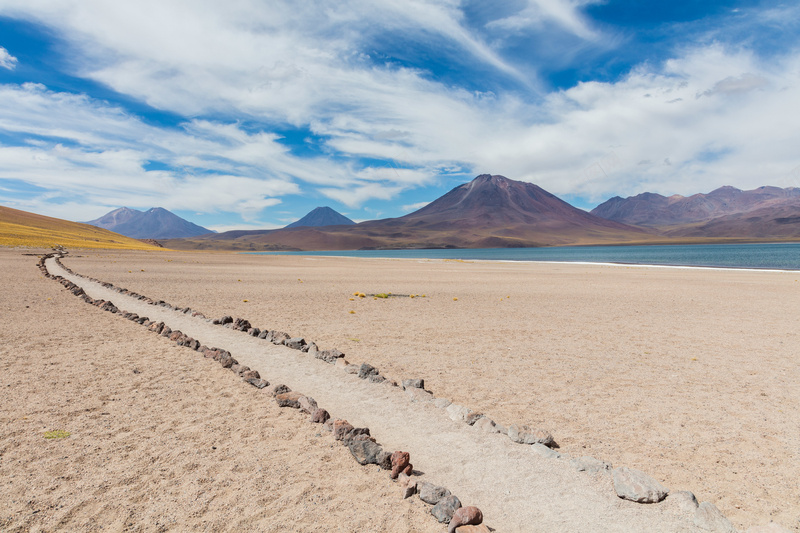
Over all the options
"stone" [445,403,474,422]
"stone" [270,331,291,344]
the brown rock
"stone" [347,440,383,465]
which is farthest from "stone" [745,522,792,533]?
"stone" [270,331,291,344]

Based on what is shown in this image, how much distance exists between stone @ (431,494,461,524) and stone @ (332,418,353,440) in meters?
1.69

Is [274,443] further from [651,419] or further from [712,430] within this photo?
[712,430]

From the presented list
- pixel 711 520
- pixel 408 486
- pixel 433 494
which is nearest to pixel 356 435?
pixel 408 486

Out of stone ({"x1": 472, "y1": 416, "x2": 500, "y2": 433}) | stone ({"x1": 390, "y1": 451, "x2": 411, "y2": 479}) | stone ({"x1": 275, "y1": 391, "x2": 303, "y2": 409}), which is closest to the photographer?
stone ({"x1": 390, "y1": 451, "x2": 411, "y2": 479})

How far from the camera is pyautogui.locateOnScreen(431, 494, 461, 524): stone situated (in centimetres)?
386

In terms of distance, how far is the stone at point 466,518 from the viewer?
12.0ft

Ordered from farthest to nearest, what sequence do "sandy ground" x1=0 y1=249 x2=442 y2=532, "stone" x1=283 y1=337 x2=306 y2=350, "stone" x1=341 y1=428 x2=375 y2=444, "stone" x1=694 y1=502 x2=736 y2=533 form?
"stone" x1=283 y1=337 x2=306 y2=350, "stone" x1=341 y1=428 x2=375 y2=444, "sandy ground" x1=0 y1=249 x2=442 y2=532, "stone" x1=694 y1=502 x2=736 y2=533

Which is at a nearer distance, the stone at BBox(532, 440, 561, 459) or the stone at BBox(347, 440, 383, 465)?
the stone at BBox(347, 440, 383, 465)

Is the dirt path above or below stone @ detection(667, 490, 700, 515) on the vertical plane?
below

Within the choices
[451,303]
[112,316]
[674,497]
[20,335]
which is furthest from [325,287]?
[674,497]

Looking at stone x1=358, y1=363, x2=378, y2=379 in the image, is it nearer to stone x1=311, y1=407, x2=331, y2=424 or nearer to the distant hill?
stone x1=311, y1=407, x2=331, y2=424

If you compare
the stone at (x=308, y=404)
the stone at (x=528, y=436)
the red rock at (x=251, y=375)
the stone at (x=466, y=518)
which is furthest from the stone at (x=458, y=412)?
the red rock at (x=251, y=375)

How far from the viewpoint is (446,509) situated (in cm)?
389

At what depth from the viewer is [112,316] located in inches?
527
